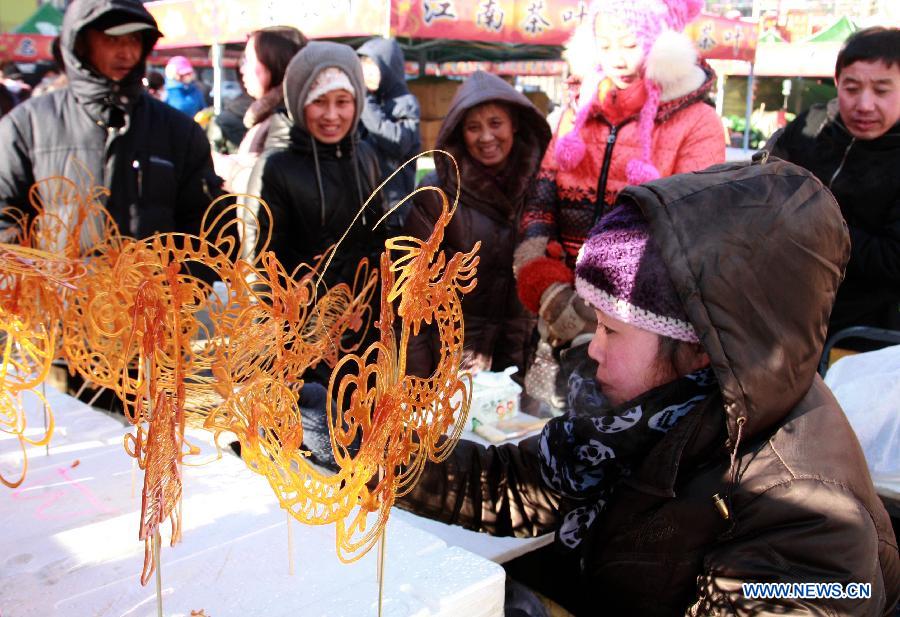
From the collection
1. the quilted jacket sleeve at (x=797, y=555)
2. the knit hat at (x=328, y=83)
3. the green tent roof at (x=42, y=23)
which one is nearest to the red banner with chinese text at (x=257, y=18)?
the green tent roof at (x=42, y=23)

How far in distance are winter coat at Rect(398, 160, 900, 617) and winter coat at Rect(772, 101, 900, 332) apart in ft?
4.65

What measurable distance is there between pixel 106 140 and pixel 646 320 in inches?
71.6

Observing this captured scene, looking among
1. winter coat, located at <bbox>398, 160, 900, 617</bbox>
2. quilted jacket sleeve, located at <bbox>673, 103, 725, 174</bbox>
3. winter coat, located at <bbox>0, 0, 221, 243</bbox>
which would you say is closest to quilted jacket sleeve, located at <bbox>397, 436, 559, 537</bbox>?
winter coat, located at <bbox>398, 160, 900, 617</bbox>

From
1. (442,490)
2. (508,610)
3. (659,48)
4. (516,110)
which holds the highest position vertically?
(659,48)

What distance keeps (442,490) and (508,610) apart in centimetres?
23

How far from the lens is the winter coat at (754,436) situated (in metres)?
0.90

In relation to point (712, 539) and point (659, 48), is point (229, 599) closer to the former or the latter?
point (712, 539)

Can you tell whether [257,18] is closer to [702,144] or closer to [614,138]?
[614,138]

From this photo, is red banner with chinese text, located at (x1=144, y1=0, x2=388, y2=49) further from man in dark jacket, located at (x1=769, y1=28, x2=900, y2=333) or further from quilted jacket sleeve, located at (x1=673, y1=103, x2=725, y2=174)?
man in dark jacket, located at (x1=769, y1=28, x2=900, y2=333)

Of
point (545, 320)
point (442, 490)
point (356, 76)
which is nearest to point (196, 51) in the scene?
point (356, 76)

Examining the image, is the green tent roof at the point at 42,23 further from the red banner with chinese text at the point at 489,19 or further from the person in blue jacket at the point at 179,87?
the red banner with chinese text at the point at 489,19

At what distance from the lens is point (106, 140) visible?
7.20ft

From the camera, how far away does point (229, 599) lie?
95 cm

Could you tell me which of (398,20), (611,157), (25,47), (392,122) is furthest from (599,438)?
(25,47)
